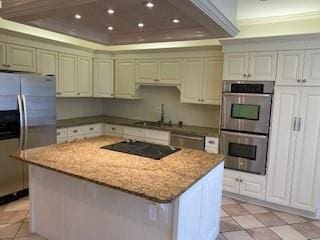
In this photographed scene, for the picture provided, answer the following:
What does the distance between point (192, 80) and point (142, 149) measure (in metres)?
2.05

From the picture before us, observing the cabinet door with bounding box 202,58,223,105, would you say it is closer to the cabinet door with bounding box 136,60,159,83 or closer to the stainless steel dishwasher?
the stainless steel dishwasher

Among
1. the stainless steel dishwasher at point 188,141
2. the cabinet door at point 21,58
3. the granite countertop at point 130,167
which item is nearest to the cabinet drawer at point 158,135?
the stainless steel dishwasher at point 188,141

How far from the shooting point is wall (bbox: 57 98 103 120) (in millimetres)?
4898

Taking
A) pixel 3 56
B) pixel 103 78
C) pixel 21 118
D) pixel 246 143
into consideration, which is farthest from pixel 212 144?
pixel 3 56

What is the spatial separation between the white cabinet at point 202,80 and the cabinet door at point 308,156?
129cm

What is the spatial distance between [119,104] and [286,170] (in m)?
3.64

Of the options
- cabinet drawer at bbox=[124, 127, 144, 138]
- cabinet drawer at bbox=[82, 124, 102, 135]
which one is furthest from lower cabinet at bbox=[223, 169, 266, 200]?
cabinet drawer at bbox=[82, 124, 102, 135]

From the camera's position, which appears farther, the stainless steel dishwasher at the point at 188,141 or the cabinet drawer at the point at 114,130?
the cabinet drawer at the point at 114,130

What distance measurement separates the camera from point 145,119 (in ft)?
17.3

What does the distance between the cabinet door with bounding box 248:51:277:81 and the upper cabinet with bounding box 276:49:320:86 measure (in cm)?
7

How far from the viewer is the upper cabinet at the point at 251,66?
3301 millimetres

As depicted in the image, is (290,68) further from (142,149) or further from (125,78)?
(125,78)

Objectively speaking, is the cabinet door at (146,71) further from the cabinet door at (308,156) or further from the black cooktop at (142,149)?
the cabinet door at (308,156)

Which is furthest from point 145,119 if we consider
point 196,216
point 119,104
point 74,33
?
point 196,216
